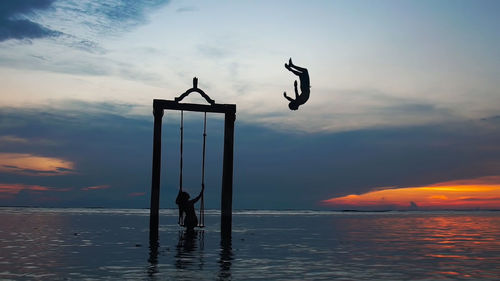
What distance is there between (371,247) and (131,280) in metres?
15.9

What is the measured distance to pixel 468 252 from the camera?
2634 centimetres

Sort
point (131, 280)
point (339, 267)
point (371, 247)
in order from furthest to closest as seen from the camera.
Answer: point (371, 247), point (339, 267), point (131, 280)

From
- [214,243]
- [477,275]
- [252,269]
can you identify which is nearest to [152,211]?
[214,243]

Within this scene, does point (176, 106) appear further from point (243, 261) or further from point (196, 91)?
point (243, 261)

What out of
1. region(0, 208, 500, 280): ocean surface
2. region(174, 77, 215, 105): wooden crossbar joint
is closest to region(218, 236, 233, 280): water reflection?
region(0, 208, 500, 280): ocean surface

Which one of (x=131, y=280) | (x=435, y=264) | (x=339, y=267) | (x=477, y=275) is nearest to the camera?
(x=131, y=280)

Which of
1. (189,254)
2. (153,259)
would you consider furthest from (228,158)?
(153,259)

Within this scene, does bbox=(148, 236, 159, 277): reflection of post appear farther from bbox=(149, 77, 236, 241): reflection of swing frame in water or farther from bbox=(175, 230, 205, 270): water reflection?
bbox=(175, 230, 205, 270): water reflection

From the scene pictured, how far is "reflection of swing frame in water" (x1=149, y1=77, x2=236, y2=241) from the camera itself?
85.9ft

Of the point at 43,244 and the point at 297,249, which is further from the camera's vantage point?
the point at 43,244

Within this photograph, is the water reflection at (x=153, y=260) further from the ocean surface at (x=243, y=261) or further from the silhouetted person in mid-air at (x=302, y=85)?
the silhouetted person in mid-air at (x=302, y=85)

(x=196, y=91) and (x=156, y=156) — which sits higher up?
(x=196, y=91)

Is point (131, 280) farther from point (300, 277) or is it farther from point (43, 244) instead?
point (43, 244)

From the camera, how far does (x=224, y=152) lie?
88.9 feet
